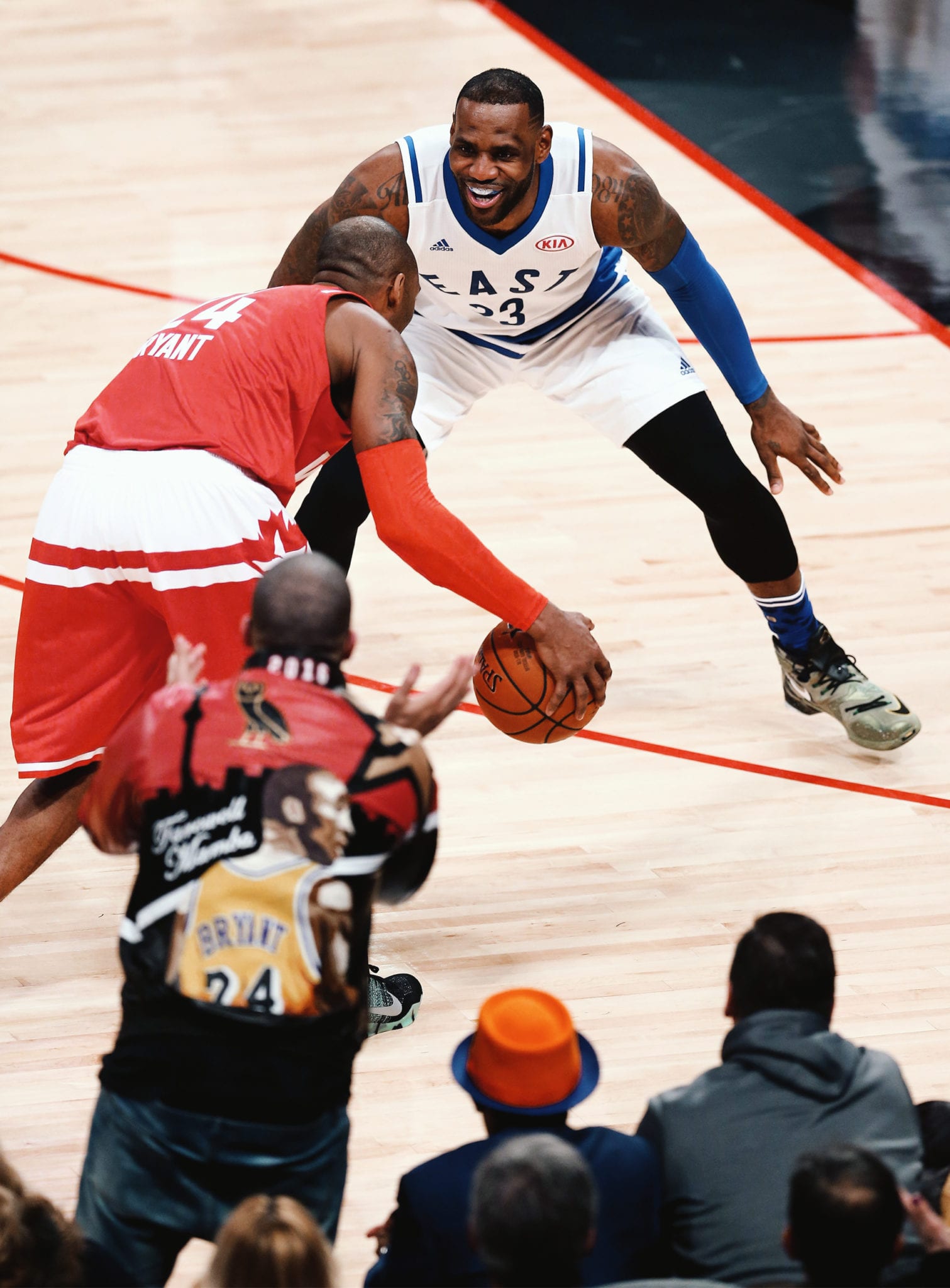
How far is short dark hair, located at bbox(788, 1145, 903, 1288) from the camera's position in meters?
2.25

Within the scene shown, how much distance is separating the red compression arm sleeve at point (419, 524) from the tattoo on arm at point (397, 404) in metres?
0.02

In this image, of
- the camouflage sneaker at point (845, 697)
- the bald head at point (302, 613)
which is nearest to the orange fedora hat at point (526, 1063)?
the bald head at point (302, 613)

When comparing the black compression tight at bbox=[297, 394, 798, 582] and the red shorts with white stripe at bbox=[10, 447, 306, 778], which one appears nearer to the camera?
the red shorts with white stripe at bbox=[10, 447, 306, 778]

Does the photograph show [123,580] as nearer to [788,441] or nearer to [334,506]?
[334,506]

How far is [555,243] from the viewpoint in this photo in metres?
4.79

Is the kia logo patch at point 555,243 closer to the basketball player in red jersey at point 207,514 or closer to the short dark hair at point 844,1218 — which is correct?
the basketball player in red jersey at point 207,514

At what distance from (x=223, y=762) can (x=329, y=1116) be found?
54cm

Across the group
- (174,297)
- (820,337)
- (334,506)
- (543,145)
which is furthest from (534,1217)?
(174,297)

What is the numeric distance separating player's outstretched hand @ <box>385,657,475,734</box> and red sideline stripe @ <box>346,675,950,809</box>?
1916 mm

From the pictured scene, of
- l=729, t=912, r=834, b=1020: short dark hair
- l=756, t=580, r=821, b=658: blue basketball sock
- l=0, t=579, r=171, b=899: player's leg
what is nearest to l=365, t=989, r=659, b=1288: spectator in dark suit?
l=729, t=912, r=834, b=1020: short dark hair

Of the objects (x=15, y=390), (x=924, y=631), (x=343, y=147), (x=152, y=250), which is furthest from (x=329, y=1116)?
(x=343, y=147)

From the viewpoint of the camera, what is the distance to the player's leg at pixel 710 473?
4.85 metres

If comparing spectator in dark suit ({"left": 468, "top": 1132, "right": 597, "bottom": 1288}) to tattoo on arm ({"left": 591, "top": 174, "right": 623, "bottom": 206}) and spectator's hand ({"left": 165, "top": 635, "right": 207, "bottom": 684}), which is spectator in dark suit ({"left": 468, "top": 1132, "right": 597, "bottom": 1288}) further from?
tattoo on arm ({"left": 591, "top": 174, "right": 623, "bottom": 206})

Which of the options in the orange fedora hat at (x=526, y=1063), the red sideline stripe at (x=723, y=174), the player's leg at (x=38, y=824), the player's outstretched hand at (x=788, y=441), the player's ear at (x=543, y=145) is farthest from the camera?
the red sideline stripe at (x=723, y=174)
